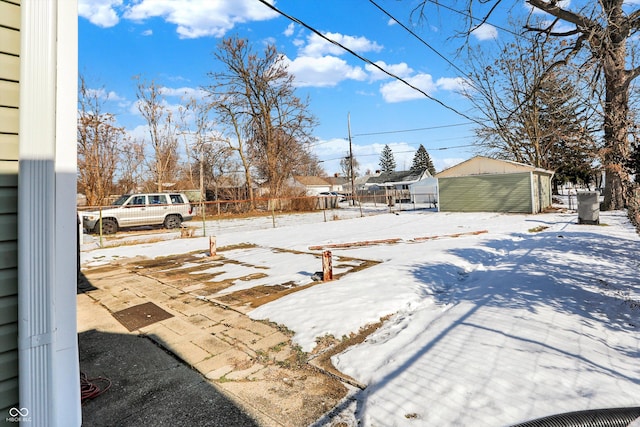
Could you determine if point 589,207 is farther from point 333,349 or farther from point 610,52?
point 333,349

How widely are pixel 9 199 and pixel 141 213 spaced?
43.7ft

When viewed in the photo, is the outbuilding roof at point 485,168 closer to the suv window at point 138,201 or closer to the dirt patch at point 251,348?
the dirt patch at point 251,348

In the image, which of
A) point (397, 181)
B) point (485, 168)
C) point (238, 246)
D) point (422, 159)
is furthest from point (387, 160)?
point (238, 246)

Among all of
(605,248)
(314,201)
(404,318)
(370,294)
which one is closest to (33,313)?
(404,318)

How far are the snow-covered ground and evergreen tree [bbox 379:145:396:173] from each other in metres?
75.8

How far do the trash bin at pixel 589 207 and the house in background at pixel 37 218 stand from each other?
14433mm

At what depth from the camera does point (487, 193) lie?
19.1 metres

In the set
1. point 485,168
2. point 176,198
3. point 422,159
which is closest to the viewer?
point 176,198

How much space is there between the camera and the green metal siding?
17781 millimetres

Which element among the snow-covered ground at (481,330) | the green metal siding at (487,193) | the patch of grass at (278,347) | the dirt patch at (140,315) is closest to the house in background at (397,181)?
the green metal siding at (487,193)

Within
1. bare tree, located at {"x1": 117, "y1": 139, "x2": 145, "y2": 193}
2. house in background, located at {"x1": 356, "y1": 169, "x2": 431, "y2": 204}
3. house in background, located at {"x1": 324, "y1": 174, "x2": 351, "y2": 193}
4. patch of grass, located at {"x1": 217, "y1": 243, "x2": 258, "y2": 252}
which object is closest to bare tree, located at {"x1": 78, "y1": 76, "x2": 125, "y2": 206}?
bare tree, located at {"x1": 117, "y1": 139, "x2": 145, "y2": 193}

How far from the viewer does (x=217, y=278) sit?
5.92m

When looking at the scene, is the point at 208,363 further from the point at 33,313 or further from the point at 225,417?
the point at 33,313

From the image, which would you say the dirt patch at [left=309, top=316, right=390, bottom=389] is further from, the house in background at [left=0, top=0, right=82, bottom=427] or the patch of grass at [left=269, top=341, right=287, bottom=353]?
the house in background at [left=0, top=0, right=82, bottom=427]
